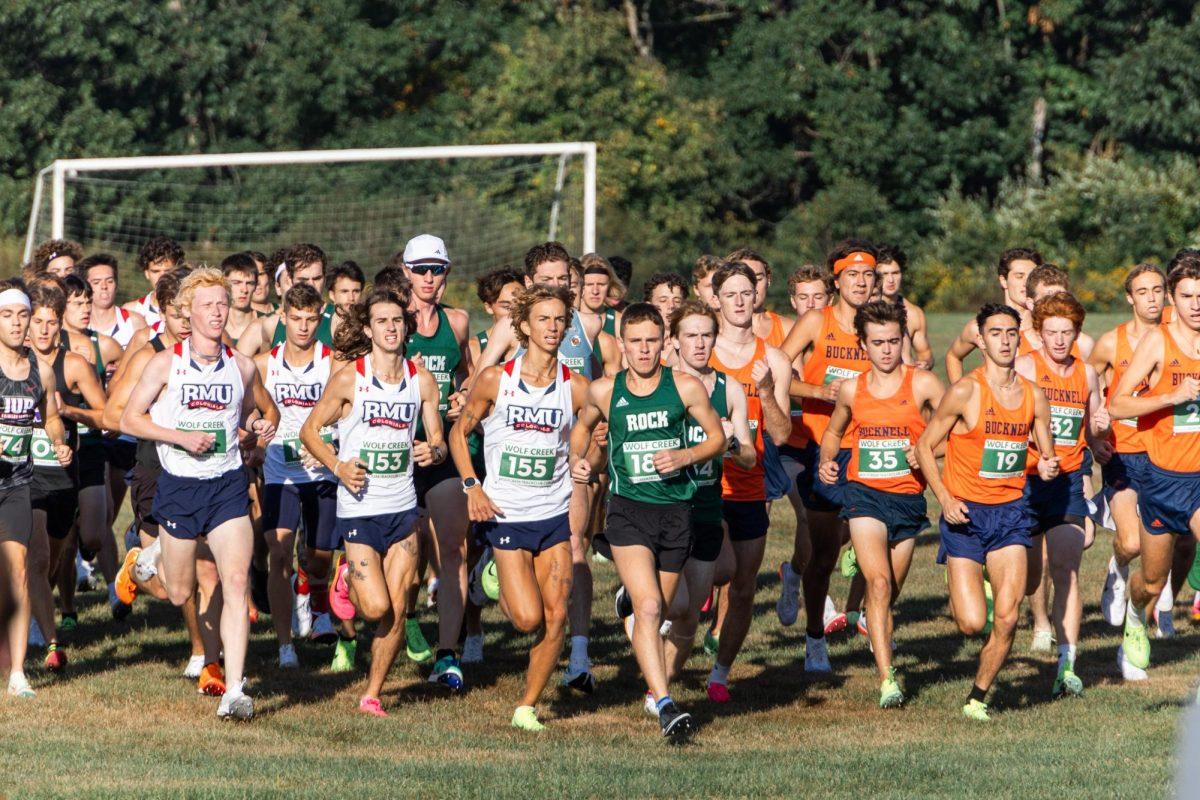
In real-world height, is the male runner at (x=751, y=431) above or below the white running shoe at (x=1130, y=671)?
above

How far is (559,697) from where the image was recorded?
1042cm

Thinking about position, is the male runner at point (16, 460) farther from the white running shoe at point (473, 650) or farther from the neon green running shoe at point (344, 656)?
the white running shoe at point (473, 650)

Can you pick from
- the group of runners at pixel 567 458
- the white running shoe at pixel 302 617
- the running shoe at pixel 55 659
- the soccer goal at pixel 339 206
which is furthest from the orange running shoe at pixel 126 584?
the soccer goal at pixel 339 206

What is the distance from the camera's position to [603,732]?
962 cm

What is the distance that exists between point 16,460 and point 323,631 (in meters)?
2.55

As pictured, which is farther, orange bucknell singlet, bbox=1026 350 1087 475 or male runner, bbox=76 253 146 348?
male runner, bbox=76 253 146 348

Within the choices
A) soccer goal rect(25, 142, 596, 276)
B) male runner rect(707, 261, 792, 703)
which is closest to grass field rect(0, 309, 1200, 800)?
male runner rect(707, 261, 792, 703)

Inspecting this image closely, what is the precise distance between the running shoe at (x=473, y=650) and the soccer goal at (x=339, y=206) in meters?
16.0

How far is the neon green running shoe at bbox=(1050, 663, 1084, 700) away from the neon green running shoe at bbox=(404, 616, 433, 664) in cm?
363

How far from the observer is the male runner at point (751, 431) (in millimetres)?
10188

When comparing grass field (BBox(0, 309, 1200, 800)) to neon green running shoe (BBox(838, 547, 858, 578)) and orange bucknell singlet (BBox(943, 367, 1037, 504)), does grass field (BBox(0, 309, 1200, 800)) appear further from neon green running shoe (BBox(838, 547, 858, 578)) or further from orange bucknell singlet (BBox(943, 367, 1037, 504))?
orange bucknell singlet (BBox(943, 367, 1037, 504))

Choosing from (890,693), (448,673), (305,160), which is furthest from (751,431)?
(305,160)

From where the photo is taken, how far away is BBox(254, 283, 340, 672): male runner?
35.1 feet

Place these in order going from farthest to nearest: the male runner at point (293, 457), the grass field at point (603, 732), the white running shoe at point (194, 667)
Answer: the male runner at point (293, 457), the white running shoe at point (194, 667), the grass field at point (603, 732)
